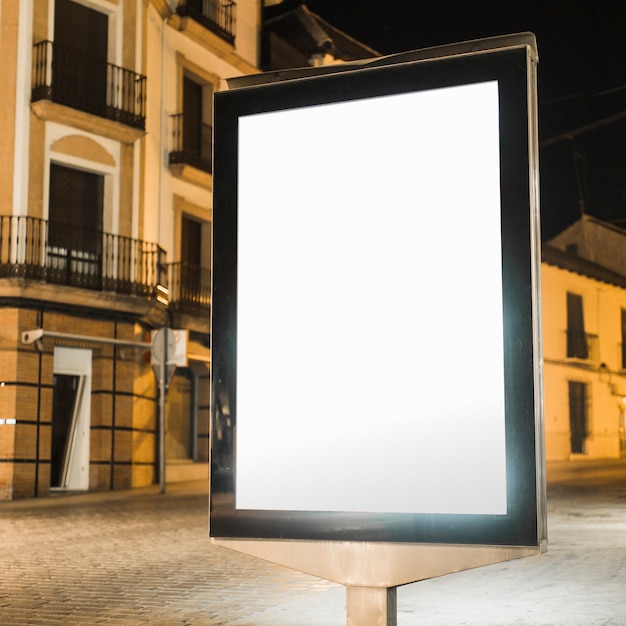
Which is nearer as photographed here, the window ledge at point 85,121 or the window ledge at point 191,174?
the window ledge at point 85,121

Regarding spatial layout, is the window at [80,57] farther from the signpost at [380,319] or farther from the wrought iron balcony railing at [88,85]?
the signpost at [380,319]

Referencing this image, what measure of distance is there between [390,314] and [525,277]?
429 mm

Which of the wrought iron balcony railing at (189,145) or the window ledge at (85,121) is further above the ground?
the wrought iron balcony railing at (189,145)

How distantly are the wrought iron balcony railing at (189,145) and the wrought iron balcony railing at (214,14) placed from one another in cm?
245

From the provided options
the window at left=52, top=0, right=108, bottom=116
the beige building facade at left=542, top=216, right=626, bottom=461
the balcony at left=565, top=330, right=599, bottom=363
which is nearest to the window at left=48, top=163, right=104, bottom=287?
the window at left=52, top=0, right=108, bottom=116

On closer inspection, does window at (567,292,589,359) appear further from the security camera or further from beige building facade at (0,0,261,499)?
the security camera

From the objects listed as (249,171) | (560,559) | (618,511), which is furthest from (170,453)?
(249,171)

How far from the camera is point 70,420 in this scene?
70.4ft

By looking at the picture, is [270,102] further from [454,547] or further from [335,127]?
[454,547]

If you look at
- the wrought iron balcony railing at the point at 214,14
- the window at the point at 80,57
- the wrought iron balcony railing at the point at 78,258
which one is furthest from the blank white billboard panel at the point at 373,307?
the wrought iron balcony railing at the point at 214,14

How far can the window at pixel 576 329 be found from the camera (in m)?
40.5

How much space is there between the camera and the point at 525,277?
293cm

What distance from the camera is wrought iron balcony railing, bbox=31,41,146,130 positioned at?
21.1 meters

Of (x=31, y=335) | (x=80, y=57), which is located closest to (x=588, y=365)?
(x=80, y=57)
